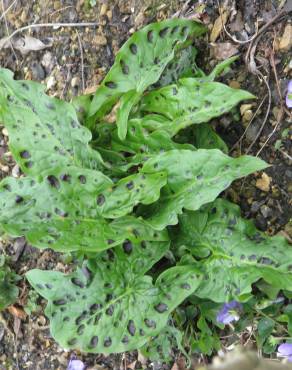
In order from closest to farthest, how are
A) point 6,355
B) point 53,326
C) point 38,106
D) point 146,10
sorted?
1. point 53,326
2. point 38,106
3. point 146,10
4. point 6,355

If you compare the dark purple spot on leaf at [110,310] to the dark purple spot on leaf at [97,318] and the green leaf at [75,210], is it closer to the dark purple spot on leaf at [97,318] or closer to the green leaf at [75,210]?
the dark purple spot on leaf at [97,318]

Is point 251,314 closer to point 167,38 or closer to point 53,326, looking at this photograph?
point 53,326

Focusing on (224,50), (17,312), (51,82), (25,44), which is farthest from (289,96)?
(17,312)

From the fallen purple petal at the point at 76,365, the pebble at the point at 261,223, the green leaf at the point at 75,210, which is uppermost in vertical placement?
the green leaf at the point at 75,210

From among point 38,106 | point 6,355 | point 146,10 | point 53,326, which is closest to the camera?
point 53,326

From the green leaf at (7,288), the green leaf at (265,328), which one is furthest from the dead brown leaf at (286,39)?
the green leaf at (7,288)

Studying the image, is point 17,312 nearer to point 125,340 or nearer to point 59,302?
point 59,302

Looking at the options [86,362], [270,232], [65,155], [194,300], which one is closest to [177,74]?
[65,155]
